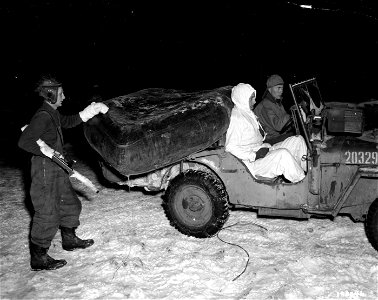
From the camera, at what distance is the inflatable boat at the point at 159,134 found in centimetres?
415

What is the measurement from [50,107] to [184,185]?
185 cm

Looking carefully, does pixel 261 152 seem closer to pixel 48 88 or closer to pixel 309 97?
pixel 309 97

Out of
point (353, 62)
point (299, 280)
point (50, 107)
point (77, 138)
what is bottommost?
point (299, 280)

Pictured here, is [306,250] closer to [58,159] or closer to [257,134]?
[257,134]

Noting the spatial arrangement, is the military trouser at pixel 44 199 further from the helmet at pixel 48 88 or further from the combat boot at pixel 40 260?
the helmet at pixel 48 88

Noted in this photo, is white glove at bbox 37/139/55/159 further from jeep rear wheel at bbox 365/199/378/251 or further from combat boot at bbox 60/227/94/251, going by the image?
jeep rear wheel at bbox 365/199/378/251

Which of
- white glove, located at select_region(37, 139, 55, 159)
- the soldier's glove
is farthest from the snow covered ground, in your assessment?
white glove, located at select_region(37, 139, 55, 159)

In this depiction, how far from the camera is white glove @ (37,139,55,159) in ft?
12.4

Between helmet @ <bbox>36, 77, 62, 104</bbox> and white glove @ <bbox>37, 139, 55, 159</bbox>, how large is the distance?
52 centimetres

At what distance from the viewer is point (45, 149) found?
378 centimetres

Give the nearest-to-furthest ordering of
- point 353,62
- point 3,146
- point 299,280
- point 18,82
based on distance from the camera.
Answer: point 299,280
point 3,146
point 353,62
point 18,82

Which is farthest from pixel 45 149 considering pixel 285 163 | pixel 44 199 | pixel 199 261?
pixel 285 163

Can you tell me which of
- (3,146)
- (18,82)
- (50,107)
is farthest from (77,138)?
(18,82)

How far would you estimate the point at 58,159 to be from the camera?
3850 mm
